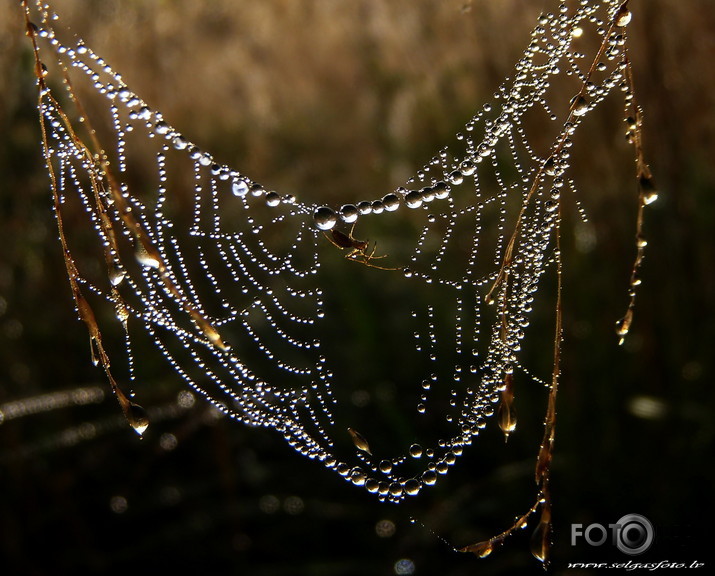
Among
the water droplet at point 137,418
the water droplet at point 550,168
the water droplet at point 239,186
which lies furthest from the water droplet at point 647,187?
the water droplet at point 137,418

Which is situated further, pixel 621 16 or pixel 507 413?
pixel 507 413

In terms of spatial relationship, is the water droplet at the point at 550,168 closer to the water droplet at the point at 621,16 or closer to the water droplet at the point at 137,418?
the water droplet at the point at 621,16

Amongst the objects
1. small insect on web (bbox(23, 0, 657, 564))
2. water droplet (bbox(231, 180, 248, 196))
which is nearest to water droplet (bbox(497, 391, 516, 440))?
water droplet (bbox(231, 180, 248, 196))

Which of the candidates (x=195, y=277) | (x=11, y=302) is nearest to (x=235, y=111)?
(x=195, y=277)

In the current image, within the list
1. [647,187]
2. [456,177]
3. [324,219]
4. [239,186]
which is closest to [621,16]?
[647,187]

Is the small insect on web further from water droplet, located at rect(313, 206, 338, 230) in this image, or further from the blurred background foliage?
water droplet, located at rect(313, 206, 338, 230)

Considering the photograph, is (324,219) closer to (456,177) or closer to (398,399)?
(456,177)

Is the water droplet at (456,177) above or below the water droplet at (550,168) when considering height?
above

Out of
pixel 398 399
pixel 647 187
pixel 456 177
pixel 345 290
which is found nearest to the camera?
pixel 647 187

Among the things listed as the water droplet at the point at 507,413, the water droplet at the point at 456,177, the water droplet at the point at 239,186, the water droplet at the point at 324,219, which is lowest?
the water droplet at the point at 507,413

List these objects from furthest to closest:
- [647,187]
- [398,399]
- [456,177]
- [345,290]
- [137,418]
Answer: [345,290]
[398,399]
[456,177]
[137,418]
[647,187]
